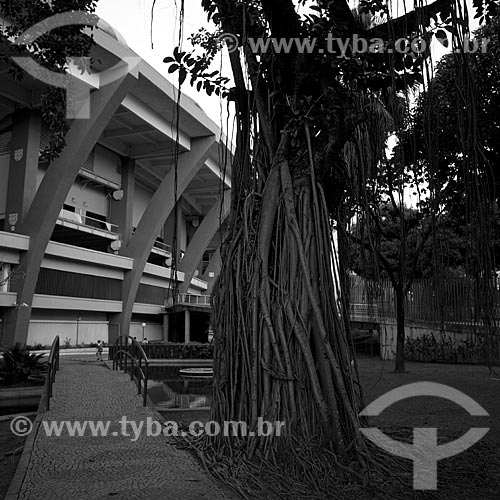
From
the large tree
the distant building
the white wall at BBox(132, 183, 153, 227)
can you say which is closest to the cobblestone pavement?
the large tree

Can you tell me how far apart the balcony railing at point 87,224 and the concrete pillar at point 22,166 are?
2.09 metres

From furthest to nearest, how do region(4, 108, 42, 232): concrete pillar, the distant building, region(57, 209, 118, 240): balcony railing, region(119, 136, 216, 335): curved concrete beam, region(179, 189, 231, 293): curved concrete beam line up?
region(179, 189, 231, 293): curved concrete beam, region(119, 136, 216, 335): curved concrete beam, region(57, 209, 118, 240): balcony railing, region(4, 108, 42, 232): concrete pillar, the distant building

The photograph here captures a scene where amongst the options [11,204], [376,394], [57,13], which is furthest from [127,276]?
[57,13]

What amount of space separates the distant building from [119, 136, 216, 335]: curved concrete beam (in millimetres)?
46

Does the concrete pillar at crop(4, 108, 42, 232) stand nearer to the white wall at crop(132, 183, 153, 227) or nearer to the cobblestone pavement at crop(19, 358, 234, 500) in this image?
the white wall at crop(132, 183, 153, 227)

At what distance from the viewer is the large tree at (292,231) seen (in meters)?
3.88

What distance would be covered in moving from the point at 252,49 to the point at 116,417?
4304 mm

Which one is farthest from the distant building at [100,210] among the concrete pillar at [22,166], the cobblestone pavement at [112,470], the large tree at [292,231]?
the large tree at [292,231]

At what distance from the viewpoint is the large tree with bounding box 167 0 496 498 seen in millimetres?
3883

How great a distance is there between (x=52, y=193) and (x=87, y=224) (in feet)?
19.3

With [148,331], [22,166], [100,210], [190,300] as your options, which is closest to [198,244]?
[190,300]

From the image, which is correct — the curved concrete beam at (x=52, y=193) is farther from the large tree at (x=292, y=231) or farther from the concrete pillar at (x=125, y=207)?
the large tree at (x=292, y=231)

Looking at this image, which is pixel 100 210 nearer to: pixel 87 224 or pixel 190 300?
pixel 87 224

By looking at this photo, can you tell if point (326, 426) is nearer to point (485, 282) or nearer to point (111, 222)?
point (485, 282)
